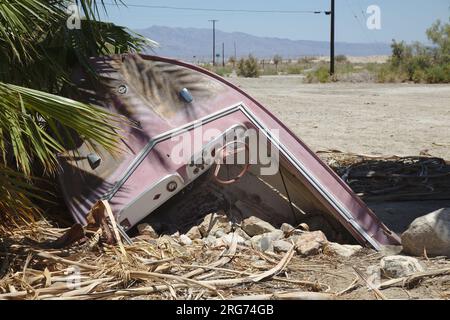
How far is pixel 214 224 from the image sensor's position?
19.3 ft

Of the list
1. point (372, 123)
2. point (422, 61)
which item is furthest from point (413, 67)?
point (372, 123)

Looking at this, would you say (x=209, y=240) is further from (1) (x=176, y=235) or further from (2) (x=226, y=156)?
(2) (x=226, y=156)

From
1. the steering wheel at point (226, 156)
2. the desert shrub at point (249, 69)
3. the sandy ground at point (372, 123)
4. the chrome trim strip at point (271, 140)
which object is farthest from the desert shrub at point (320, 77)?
the steering wheel at point (226, 156)

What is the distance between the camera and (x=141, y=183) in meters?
5.56

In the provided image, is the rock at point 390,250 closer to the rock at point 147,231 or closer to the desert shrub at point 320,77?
the rock at point 147,231

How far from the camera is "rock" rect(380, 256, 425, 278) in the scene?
4816 mm

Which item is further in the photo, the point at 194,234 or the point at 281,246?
the point at 194,234

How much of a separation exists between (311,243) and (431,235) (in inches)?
35.3

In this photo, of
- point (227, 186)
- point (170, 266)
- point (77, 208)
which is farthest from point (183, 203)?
point (170, 266)

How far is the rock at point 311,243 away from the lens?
5.35m

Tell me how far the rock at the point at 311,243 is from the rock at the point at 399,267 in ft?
1.96

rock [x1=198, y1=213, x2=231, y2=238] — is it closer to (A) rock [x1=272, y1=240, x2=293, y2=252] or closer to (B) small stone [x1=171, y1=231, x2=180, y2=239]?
(B) small stone [x1=171, y1=231, x2=180, y2=239]

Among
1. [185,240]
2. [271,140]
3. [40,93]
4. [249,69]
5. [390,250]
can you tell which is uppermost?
[40,93]

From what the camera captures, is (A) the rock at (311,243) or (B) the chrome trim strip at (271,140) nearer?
(A) the rock at (311,243)
